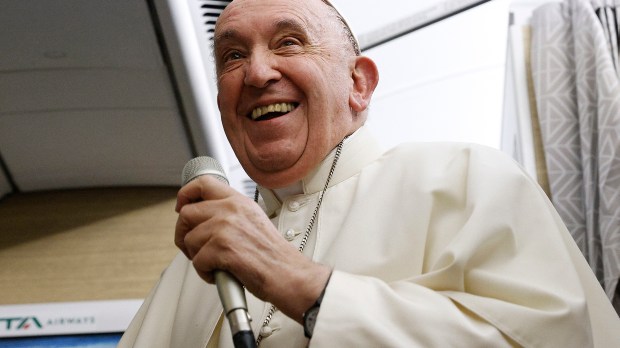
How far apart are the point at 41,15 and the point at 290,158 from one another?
1.10 metres

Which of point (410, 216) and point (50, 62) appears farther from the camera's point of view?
point (50, 62)

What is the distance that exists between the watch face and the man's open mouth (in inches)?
16.9

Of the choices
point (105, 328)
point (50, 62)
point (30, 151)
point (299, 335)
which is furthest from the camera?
point (30, 151)

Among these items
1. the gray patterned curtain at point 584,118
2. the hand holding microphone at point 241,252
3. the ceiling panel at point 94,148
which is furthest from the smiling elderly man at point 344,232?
the ceiling panel at point 94,148

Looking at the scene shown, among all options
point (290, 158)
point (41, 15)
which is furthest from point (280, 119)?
point (41, 15)

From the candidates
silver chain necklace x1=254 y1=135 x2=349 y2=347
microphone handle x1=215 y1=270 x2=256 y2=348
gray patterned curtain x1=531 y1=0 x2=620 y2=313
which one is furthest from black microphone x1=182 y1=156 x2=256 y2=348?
gray patterned curtain x1=531 y1=0 x2=620 y2=313

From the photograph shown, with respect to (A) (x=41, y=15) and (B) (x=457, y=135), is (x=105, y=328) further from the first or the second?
(B) (x=457, y=135)

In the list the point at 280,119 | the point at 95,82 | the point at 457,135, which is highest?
the point at 95,82

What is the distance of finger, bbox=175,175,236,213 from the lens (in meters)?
0.88

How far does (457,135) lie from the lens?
7.57 ft

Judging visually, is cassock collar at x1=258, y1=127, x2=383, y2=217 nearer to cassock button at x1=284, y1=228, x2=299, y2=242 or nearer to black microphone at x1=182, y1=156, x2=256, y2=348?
cassock button at x1=284, y1=228, x2=299, y2=242

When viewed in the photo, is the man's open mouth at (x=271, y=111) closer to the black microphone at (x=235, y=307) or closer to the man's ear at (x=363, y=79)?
the man's ear at (x=363, y=79)

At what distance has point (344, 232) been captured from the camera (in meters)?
1.08

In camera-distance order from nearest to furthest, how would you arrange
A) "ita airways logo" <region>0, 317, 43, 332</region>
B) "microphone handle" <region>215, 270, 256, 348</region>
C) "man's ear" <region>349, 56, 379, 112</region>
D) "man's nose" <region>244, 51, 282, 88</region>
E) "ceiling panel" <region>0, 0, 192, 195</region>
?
"microphone handle" <region>215, 270, 256, 348</region>, "man's nose" <region>244, 51, 282, 88</region>, "man's ear" <region>349, 56, 379, 112</region>, "ceiling panel" <region>0, 0, 192, 195</region>, "ita airways logo" <region>0, 317, 43, 332</region>
